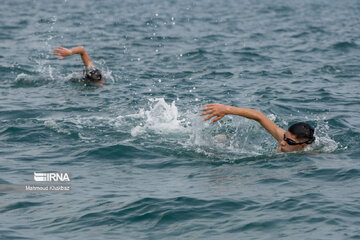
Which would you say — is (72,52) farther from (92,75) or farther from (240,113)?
(240,113)

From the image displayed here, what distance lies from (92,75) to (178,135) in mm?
5251

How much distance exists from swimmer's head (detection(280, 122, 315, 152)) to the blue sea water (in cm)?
22

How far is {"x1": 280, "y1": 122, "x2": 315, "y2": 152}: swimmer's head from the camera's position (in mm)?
10188

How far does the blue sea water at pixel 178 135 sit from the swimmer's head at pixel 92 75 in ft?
1.46

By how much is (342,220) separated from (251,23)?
2322 cm

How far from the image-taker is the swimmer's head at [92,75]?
16.7 meters

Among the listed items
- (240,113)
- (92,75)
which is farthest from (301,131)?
(92,75)

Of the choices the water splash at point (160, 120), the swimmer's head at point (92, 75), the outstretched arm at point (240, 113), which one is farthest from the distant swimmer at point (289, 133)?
the swimmer's head at point (92, 75)

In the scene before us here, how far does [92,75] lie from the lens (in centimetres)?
1667

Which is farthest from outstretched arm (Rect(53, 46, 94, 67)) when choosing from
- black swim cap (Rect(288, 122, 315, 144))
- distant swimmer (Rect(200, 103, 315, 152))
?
black swim cap (Rect(288, 122, 315, 144))

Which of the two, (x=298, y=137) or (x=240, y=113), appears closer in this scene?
(x=240, y=113)

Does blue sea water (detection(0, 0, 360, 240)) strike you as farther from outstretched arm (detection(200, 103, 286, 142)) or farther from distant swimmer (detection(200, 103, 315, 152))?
outstretched arm (detection(200, 103, 286, 142))

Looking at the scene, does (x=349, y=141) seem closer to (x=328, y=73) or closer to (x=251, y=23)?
(x=328, y=73)

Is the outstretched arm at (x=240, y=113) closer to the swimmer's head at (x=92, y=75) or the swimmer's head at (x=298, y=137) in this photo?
the swimmer's head at (x=298, y=137)
